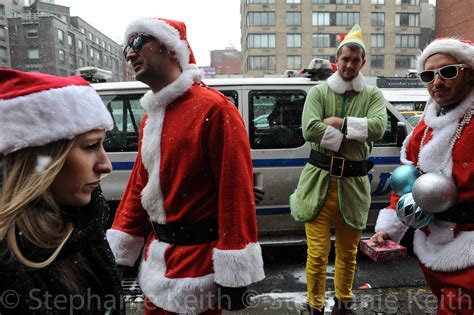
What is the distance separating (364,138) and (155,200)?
1.77 meters

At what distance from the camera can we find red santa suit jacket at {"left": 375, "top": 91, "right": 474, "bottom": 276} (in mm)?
2033

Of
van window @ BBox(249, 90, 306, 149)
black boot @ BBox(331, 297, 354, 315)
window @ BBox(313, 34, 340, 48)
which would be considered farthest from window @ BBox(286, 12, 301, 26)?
black boot @ BBox(331, 297, 354, 315)

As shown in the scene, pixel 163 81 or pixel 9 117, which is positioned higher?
pixel 163 81

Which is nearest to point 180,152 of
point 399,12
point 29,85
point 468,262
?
point 29,85

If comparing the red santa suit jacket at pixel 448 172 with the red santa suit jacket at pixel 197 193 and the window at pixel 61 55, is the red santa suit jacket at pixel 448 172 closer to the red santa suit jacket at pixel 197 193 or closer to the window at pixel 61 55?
the red santa suit jacket at pixel 197 193

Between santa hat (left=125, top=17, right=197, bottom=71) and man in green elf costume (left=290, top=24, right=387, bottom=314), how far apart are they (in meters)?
1.31

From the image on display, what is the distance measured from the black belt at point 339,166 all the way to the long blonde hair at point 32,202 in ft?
7.44

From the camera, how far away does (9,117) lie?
119cm

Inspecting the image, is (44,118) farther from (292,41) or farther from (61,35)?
(61,35)

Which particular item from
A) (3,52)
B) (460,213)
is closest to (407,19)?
(3,52)

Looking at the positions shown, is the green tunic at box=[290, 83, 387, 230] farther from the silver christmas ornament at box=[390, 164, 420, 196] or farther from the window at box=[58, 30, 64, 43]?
the window at box=[58, 30, 64, 43]

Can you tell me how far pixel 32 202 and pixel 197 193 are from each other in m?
0.90

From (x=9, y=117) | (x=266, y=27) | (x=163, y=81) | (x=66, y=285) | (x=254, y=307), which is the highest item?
(x=266, y=27)

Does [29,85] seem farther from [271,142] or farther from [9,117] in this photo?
[271,142]
